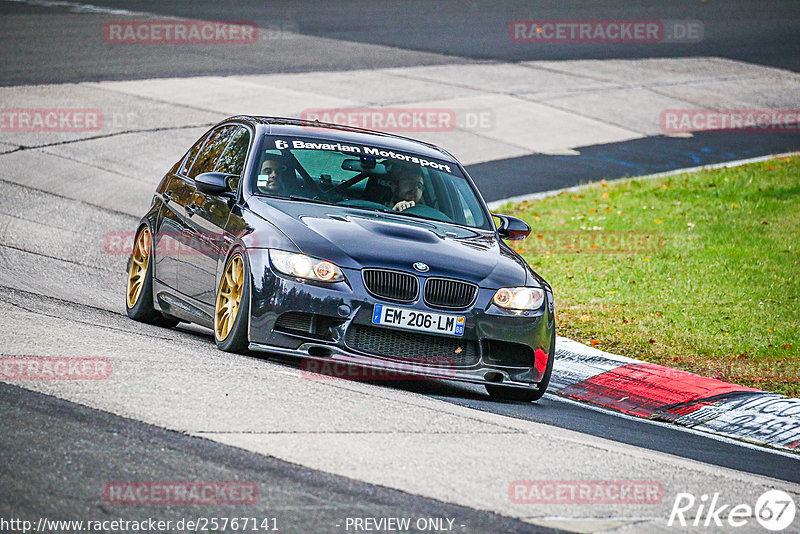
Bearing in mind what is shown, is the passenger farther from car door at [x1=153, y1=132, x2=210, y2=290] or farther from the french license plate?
the french license plate

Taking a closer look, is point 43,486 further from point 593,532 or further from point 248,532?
point 593,532

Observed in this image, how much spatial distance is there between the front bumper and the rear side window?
1.99 metres

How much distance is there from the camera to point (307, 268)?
25.5ft

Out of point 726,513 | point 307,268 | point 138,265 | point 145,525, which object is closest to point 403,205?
point 307,268

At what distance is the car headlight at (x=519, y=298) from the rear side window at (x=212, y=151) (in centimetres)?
275

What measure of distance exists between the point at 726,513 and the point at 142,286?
5.44 metres

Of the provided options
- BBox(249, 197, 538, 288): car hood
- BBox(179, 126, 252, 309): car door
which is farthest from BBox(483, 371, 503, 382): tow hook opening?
BBox(179, 126, 252, 309): car door

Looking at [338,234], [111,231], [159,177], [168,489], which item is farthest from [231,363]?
[159,177]

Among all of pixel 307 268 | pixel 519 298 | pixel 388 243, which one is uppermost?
pixel 388 243

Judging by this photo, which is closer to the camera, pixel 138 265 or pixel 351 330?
pixel 351 330

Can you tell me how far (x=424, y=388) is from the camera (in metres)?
8.41

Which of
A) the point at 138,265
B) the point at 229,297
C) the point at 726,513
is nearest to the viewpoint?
the point at 726,513

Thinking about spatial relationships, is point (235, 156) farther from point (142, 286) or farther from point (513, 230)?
point (513, 230)

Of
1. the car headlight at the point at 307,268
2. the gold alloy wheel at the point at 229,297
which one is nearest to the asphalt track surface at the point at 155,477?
the car headlight at the point at 307,268
